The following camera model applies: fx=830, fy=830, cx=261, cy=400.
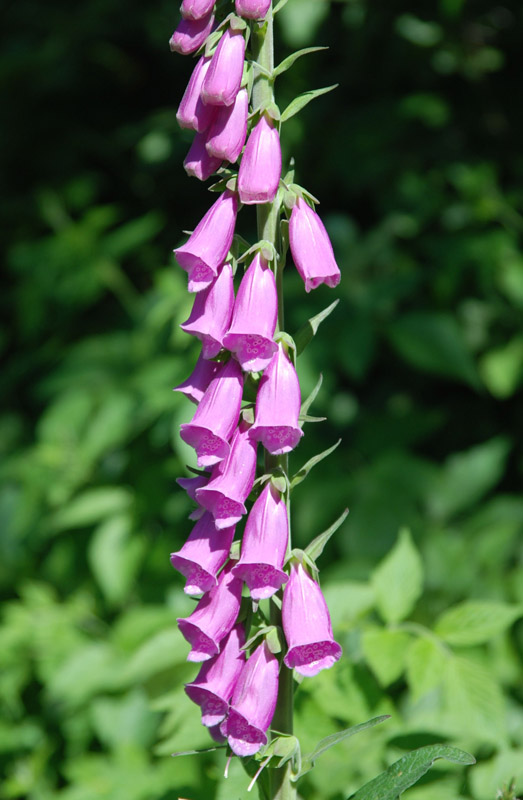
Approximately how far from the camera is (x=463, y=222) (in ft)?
9.02

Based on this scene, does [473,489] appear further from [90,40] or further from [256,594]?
[90,40]

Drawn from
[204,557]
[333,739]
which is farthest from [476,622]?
[204,557]

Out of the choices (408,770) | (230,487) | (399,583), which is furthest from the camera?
(399,583)

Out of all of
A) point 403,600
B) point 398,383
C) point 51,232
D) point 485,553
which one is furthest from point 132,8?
point 403,600

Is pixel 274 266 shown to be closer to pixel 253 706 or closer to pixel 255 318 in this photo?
pixel 255 318

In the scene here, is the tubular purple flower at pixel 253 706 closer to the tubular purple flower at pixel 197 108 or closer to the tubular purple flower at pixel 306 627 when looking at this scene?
the tubular purple flower at pixel 306 627

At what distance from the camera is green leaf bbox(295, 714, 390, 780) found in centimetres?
99

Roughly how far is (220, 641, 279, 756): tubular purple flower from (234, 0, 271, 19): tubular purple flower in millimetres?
803

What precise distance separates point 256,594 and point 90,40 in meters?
3.11

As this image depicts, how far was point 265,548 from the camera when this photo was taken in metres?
1.05

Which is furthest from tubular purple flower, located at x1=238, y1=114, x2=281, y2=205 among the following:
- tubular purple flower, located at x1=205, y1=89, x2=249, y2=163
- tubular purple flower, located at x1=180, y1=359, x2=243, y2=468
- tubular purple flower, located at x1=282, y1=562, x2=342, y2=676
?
tubular purple flower, located at x1=282, y1=562, x2=342, y2=676

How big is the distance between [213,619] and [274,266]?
18.6 inches

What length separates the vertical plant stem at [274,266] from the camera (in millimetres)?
1077

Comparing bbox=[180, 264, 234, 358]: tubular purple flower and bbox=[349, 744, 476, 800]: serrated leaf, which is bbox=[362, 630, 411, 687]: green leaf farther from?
bbox=[180, 264, 234, 358]: tubular purple flower
